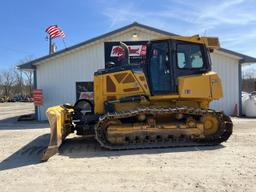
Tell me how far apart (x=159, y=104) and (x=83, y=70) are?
10954mm

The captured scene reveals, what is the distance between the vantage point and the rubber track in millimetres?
10406

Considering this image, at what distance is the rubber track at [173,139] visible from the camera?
1041 cm

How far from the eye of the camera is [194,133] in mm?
10688

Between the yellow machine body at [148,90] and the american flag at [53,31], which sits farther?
the american flag at [53,31]

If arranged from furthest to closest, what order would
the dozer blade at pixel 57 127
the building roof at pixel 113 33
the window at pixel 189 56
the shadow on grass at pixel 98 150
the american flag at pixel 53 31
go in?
the american flag at pixel 53 31 → the building roof at pixel 113 33 → the window at pixel 189 56 → the shadow on grass at pixel 98 150 → the dozer blade at pixel 57 127

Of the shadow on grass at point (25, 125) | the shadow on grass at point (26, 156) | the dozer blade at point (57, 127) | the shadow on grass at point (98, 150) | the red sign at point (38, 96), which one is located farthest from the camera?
the red sign at point (38, 96)

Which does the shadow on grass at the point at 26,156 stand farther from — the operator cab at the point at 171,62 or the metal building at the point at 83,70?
the metal building at the point at 83,70

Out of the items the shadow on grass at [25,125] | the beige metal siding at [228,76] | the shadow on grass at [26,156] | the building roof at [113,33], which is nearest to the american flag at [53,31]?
the building roof at [113,33]

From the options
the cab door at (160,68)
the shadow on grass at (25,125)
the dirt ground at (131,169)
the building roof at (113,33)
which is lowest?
the dirt ground at (131,169)

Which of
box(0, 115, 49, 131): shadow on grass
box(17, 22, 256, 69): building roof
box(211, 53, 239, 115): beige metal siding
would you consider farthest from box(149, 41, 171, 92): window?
box(211, 53, 239, 115): beige metal siding

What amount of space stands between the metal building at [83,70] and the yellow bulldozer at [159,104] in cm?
991

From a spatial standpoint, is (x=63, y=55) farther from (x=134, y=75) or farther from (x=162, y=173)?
(x=162, y=173)

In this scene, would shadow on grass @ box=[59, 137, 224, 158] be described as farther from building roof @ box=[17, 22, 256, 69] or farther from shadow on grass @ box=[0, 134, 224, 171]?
building roof @ box=[17, 22, 256, 69]

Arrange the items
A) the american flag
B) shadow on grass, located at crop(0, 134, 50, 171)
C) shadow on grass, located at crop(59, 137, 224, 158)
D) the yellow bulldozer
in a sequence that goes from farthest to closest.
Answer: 1. the american flag
2. the yellow bulldozer
3. shadow on grass, located at crop(59, 137, 224, 158)
4. shadow on grass, located at crop(0, 134, 50, 171)
